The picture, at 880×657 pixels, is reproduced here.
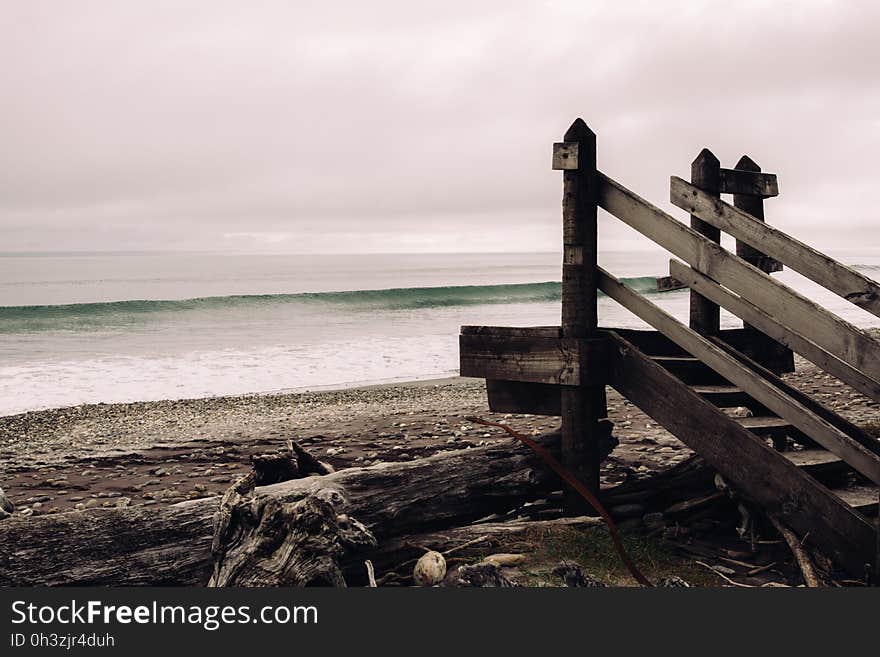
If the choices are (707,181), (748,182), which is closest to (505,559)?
(707,181)

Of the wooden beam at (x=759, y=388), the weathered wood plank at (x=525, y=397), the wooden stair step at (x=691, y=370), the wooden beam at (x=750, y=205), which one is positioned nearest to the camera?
the wooden beam at (x=759, y=388)

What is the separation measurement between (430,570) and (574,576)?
0.95 meters

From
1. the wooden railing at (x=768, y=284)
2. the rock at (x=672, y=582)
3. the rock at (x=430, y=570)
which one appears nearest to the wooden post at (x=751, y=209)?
the wooden railing at (x=768, y=284)

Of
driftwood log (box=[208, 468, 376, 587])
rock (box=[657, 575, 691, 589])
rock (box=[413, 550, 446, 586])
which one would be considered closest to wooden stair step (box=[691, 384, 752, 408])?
rock (box=[657, 575, 691, 589])

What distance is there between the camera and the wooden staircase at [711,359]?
509 cm

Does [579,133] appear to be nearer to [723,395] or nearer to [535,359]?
[535,359]

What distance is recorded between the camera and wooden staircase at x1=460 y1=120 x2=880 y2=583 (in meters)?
5.09

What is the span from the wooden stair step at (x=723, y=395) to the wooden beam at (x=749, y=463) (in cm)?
47

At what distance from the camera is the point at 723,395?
6277 millimetres

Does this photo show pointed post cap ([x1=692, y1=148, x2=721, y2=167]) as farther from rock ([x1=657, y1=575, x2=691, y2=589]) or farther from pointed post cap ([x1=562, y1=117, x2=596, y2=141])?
rock ([x1=657, y1=575, x2=691, y2=589])

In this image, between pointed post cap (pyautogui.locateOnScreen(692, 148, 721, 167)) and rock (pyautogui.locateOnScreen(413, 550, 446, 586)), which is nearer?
rock (pyautogui.locateOnScreen(413, 550, 446, 586))

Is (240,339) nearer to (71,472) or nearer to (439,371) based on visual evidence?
(439,371)

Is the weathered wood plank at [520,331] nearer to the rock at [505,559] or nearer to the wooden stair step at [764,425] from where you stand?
the wooden stair step at [764,425]

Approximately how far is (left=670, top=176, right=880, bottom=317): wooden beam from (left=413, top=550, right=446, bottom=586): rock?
3.05 meters
